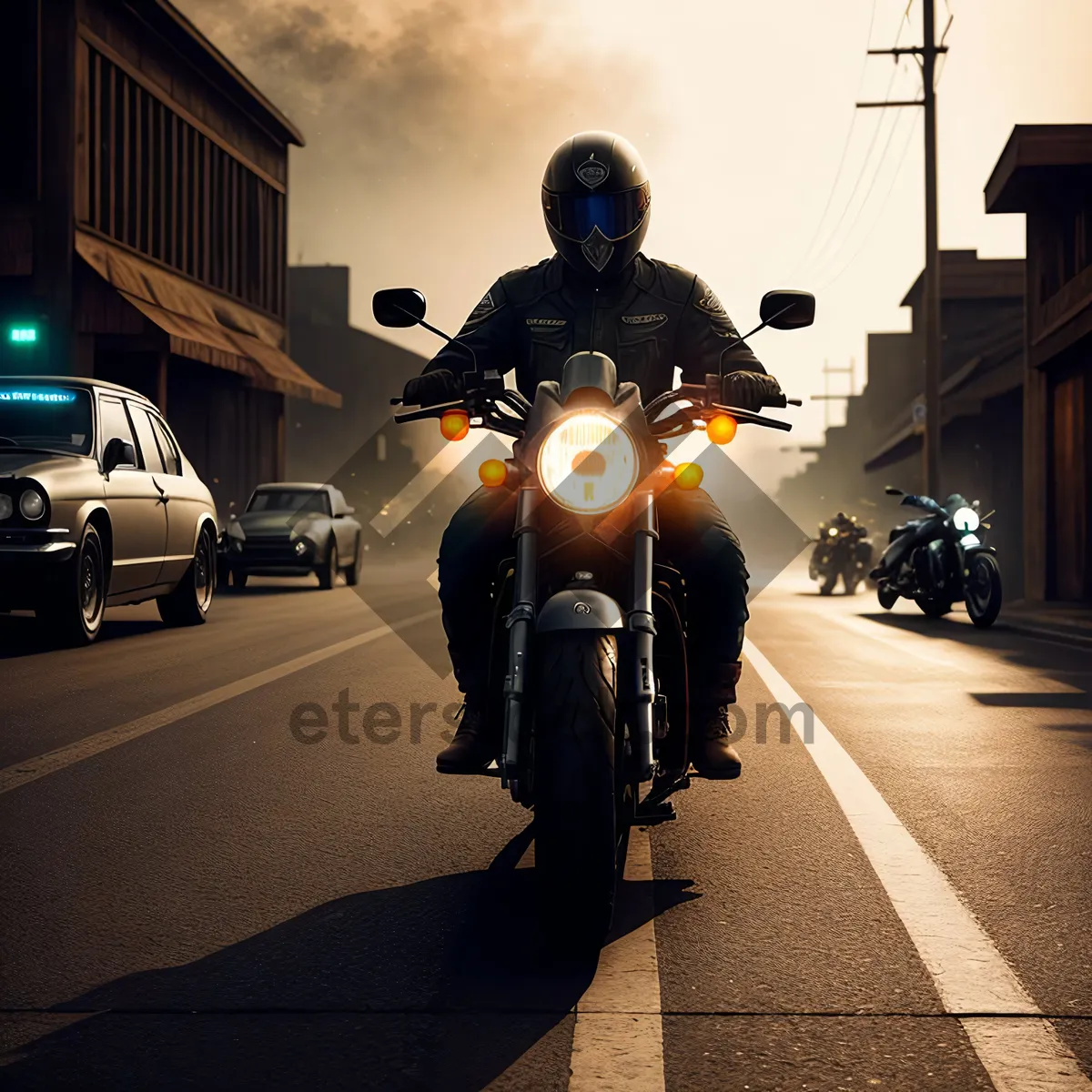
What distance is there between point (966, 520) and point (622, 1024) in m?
14.6

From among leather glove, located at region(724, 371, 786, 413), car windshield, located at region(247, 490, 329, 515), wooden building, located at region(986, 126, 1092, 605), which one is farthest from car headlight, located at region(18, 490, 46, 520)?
wooden building, located at region(986, 126, 1092, 605)

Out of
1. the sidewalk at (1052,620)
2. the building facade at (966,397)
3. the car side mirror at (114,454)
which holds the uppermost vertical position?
the building facade at (966,397)

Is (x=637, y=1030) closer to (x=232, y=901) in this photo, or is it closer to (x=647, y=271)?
(x=232, y=901)

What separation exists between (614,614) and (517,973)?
94cm

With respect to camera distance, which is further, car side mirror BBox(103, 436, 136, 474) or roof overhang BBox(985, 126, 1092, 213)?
roof overhang BBox(985, 126, 1092, 213)

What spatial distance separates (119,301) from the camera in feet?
88.8

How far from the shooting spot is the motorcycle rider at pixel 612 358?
Answer: 461cm

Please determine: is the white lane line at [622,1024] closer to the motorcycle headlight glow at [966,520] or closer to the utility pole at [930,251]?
the motorcycle headlight glow at [966,520]

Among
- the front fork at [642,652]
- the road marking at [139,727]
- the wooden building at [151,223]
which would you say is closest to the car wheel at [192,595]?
the road marking at [139,727]

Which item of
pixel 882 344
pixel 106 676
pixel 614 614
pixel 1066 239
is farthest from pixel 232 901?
pixel 882 344

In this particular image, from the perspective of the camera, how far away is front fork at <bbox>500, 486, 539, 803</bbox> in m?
3.87

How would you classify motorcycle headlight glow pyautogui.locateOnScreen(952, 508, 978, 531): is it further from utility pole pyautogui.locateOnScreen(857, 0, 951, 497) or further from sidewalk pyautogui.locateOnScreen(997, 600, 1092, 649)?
utility pole pyautogui.locateOnScreen(857, 0, 951, 497)

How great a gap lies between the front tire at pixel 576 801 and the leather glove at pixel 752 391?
1232 mm

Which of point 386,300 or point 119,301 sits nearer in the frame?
point 386,300
